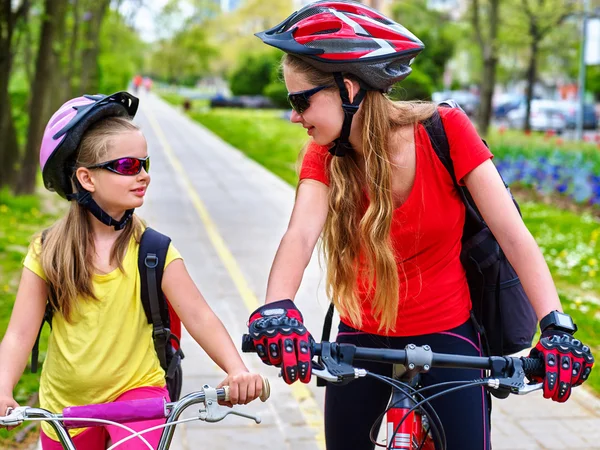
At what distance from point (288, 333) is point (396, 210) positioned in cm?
65

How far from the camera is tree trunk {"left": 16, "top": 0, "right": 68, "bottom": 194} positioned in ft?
42.0

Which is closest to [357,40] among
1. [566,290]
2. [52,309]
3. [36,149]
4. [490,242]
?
[490,242]

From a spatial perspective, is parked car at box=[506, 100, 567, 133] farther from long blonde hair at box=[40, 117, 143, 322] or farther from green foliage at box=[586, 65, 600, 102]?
long blonde hair at box=[40, 117, 143, 322]

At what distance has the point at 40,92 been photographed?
43.1 feet

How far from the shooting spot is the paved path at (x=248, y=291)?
488 cm

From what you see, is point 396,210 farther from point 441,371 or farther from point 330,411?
point 330,411

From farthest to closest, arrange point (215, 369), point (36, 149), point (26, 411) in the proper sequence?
point (36, 149)
point (215, 369)
point (26, 411)

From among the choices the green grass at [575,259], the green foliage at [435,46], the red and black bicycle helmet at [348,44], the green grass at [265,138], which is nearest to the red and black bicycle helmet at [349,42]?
the red and black bicycle helmet at [348,44]

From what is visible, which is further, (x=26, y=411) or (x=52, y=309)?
(x=52, y=309)

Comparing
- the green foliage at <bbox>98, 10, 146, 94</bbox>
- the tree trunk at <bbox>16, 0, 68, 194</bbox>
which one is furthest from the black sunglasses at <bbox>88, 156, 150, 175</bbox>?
the green foliage at <bbox>98, 10, 146, 94</bbox>

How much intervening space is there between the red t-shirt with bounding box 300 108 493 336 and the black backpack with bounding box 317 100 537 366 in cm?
4

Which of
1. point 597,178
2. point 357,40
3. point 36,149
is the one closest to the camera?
point 357,40

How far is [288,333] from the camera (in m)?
2.21

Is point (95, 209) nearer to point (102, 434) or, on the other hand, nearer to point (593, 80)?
point (102, 434)
